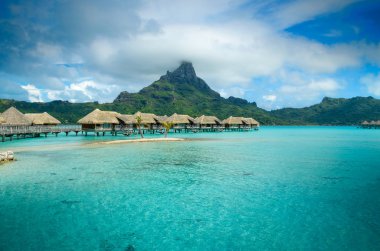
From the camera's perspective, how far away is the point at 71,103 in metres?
147

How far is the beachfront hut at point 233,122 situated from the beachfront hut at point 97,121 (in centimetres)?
3550

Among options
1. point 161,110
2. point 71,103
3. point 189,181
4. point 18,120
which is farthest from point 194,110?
point 189,181

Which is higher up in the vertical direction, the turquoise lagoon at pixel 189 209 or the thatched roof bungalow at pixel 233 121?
the thatched roof bungalow at pixel 233 121

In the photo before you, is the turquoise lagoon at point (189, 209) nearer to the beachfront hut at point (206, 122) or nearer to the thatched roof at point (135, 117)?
the thatched roof at point (135, 117)

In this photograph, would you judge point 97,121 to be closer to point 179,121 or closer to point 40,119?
point 40,119

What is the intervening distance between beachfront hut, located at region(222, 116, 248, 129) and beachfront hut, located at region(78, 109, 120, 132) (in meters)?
35.5

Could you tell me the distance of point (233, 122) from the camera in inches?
3231

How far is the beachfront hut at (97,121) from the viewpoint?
53.8 meters

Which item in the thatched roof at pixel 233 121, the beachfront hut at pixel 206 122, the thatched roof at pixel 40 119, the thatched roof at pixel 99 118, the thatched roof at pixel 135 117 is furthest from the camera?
the thatched roof at pixel 233 121

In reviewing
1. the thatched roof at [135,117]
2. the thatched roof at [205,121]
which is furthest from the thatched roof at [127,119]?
the thatched roof at [205,121]

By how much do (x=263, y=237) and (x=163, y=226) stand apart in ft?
10.3

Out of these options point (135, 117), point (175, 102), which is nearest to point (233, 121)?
point (135, 117)

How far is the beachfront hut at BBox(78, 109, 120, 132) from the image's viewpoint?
53.8 meters

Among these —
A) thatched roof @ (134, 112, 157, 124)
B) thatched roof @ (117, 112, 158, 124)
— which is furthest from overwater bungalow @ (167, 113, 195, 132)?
thatched roof @ (134, 112, 157, 124)
